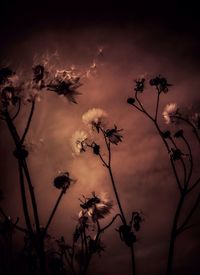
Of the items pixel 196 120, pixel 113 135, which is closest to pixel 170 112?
pixel 196 120

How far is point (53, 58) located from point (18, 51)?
403 mm

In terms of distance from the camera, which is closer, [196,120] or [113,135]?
[113,135]

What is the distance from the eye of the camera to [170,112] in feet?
8.40

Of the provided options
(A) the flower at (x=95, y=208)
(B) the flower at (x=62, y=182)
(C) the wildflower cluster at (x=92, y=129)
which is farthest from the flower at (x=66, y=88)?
(A) the flower at (x=95, y=208)

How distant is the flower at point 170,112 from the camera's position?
2551 mm

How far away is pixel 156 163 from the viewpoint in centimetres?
267

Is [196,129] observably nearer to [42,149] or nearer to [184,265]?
[184,265]

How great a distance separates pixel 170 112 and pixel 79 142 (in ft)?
2.42

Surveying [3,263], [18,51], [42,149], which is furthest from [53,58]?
[3,263]

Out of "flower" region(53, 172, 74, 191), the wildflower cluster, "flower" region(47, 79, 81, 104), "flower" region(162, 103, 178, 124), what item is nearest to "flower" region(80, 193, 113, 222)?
"flower" region(53, 172, 74, 191)

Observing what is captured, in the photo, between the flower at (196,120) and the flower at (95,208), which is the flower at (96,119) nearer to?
the flower at (95,208)

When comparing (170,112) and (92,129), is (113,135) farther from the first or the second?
(170,112)

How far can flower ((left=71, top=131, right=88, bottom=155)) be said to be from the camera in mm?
2367

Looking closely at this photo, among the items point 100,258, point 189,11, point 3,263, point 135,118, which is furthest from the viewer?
point 189,11
